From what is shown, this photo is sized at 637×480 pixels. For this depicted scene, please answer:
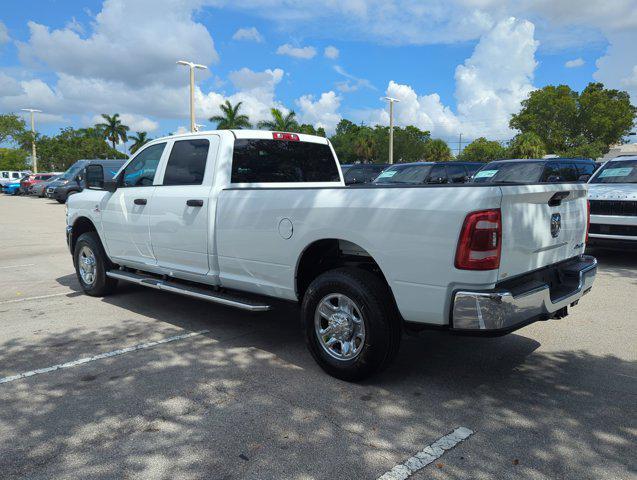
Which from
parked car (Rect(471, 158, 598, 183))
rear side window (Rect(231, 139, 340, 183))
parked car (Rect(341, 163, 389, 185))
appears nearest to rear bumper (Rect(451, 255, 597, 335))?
rear side window (Rect(231, 139, 340, 183))

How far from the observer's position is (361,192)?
3.78m

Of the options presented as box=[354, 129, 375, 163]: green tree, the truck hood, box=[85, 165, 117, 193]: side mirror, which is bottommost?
the truck hood

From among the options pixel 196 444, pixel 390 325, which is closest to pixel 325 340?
pixel 390 325

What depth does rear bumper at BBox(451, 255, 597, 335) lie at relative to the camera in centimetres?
329

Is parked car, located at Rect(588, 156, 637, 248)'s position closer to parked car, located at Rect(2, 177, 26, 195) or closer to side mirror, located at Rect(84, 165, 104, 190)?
side mirror, located at Rect(84, 165, 104, 190)

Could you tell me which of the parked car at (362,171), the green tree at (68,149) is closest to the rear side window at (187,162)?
the parked car at (362,171)

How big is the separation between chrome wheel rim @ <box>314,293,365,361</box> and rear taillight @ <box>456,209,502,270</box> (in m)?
0.92

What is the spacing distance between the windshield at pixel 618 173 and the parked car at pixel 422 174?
535 cm

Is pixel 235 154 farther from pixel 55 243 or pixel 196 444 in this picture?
pixel 55 243

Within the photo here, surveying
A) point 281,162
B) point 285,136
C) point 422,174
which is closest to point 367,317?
point 281,162

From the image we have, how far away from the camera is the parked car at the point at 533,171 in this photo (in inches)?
436

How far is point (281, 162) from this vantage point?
555cm

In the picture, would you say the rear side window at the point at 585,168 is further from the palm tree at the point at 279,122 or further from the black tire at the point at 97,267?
the palm tree at the point at 279,122

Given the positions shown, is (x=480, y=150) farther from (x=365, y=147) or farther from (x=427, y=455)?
(x=427, y=455)
